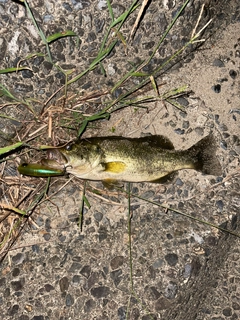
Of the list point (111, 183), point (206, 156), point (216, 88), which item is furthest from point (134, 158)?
point (216, 88)

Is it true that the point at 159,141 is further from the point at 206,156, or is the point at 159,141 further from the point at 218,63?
the point at 218,63

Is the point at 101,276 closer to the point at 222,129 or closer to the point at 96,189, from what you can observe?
the point at 96,189

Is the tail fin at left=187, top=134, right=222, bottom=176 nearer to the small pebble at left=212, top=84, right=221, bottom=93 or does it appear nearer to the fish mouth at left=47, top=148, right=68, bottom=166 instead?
the small pebble at left=212, top=84, right=221, bottom=93

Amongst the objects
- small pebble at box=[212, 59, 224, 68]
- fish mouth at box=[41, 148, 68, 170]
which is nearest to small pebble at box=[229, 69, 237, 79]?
small pebble at box=[212, 59, 224, 68]

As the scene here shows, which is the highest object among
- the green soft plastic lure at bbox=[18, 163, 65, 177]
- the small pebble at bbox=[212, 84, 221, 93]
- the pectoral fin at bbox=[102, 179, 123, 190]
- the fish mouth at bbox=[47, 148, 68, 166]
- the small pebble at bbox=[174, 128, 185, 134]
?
the small pebble at bbox=[212, 84, 221, 93]

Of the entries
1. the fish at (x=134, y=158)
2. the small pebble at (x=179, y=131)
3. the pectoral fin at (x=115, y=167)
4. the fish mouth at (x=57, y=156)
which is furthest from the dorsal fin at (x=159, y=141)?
the fish mouth at (x=57, y=156)

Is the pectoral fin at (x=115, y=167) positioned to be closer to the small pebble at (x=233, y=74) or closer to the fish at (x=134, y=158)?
the fish at (x=134, y=158)
